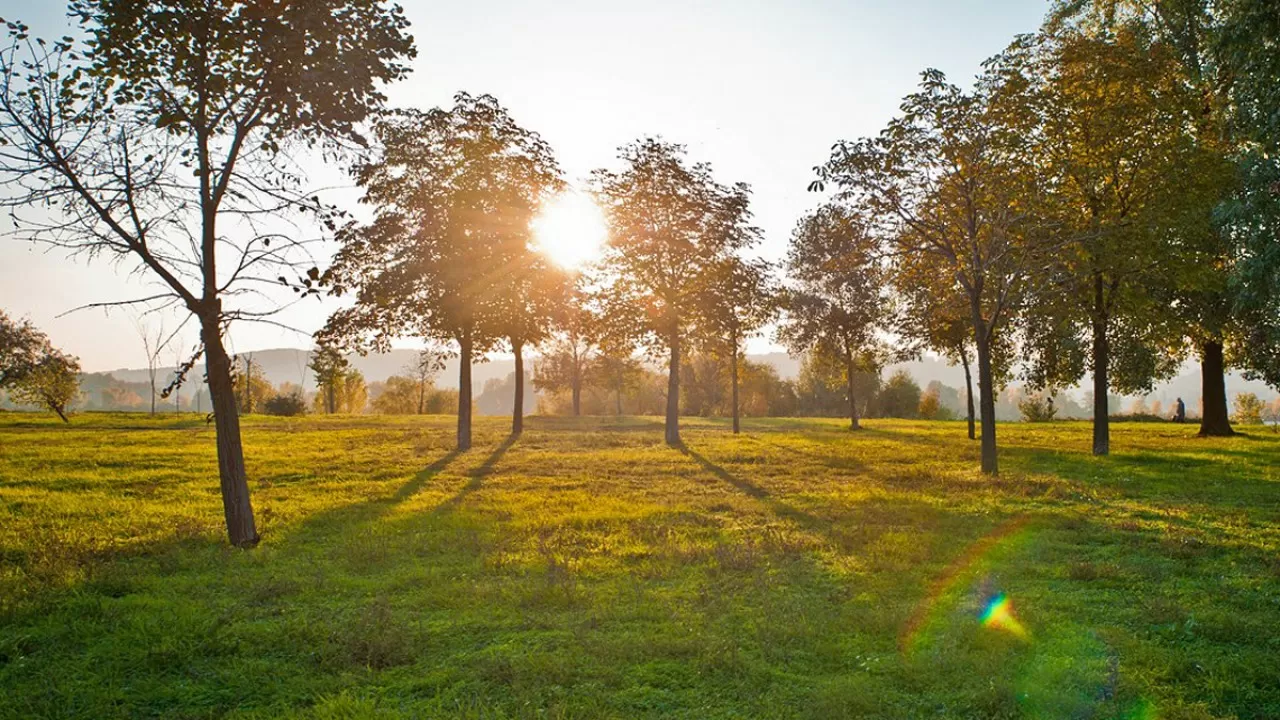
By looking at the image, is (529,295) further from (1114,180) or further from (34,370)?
(34,370)

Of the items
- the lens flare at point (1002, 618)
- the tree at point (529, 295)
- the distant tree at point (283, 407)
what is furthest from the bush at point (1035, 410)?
the distant tree at point (283, 407)

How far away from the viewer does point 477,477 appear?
23719mm

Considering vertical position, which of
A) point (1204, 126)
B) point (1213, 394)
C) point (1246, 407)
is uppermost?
point (1204, 126)

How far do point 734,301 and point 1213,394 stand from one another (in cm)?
2365

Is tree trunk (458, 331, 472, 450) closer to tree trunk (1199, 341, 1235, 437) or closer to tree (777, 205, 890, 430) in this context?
tree (777, 205, 890, 430)

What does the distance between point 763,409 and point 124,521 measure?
7109 centimetres

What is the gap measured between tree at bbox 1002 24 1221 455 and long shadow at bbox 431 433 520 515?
61.0 feet

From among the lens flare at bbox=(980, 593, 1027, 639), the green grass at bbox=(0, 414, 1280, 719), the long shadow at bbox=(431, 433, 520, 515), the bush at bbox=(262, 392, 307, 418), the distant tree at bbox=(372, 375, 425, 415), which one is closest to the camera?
the green grass at bbox=(0, 414, 1280, 719)

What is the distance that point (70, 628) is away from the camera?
889cm

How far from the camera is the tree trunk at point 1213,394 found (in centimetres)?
3466

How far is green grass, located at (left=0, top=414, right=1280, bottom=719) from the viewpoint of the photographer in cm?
695

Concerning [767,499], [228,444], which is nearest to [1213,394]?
[767,499]

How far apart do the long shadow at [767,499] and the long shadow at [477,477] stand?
7645 mm

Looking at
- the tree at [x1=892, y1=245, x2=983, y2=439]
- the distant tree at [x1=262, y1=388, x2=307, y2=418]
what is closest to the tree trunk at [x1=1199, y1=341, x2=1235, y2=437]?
the tree at [x1=892, y1=245, x2=983, y2=439]
